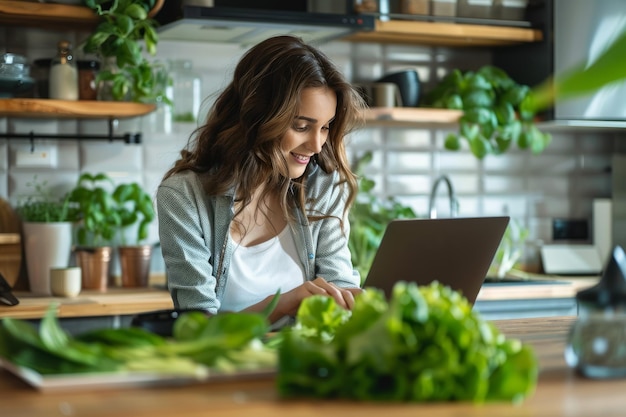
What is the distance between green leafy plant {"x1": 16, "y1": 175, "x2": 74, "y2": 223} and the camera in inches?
127

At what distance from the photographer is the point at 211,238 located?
7.63ft

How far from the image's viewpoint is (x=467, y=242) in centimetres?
179

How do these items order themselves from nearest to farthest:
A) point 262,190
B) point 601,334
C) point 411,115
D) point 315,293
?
point 601,334
point 315,293
point 262,190
point 411,115

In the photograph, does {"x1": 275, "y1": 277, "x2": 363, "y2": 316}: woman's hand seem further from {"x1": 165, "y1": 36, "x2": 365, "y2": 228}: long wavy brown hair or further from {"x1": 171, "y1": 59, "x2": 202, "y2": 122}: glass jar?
{"x1": 171, "y1": 59, "x2": 202, "y2": 122}: glass jar

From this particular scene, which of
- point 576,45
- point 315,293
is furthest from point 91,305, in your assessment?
point 576,45

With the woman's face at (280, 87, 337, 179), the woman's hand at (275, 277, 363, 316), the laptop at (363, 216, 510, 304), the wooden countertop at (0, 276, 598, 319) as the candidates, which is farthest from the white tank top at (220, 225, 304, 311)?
the wooden countertop at (0, 276, 598, 319)

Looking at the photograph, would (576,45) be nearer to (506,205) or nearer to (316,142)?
(506,205)

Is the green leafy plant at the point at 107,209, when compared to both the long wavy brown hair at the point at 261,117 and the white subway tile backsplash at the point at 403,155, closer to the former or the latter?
the white subway tile backsplash at the point at 403,155

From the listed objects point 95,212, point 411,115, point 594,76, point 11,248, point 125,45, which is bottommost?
point 11,248

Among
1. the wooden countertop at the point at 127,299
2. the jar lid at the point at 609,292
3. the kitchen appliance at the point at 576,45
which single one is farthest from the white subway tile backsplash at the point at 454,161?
the jar lid at the point at 609,292

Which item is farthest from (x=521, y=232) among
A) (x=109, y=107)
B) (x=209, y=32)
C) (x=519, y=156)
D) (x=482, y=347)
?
(x=482, y=347)

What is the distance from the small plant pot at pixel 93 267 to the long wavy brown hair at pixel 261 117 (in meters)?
1.02

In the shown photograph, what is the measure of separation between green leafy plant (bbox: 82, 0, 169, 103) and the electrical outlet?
1.19 feet

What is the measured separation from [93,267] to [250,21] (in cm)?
104
